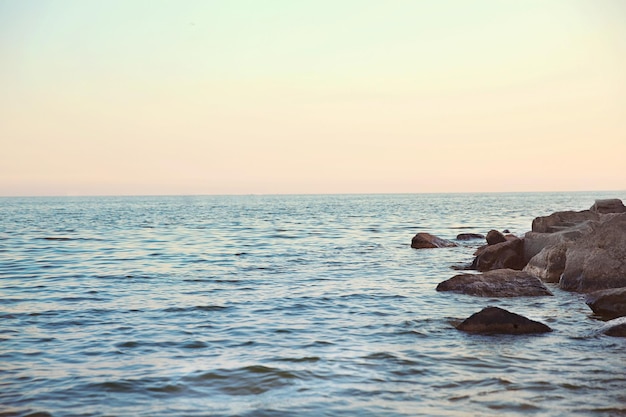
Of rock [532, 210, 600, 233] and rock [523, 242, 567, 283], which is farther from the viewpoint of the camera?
rock [532, 210, 600, 233]

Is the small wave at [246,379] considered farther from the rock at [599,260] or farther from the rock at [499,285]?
the rock at [599,260]

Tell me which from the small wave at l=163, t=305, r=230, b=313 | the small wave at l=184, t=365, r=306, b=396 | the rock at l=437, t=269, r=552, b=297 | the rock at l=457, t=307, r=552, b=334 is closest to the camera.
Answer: the small wave at l=184, t=365, r=306, b=396

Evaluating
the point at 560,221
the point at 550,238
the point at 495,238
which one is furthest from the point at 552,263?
the point at 495,238

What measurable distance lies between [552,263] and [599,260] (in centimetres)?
221

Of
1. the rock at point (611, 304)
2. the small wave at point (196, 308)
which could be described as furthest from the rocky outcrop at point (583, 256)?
the small wave at point (196, 308)

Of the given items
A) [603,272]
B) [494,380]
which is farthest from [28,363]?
[603,272]

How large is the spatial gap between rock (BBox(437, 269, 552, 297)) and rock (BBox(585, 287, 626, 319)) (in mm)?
2097

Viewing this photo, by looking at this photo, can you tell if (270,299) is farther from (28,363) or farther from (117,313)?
(28,363)

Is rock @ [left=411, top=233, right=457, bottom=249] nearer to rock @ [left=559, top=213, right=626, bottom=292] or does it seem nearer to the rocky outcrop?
the rocky outcrop

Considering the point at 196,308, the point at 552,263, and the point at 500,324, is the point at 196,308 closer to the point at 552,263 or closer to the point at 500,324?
the point at 500,324

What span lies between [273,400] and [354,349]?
7.73 ft

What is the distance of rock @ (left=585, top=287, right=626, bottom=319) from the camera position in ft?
36.0

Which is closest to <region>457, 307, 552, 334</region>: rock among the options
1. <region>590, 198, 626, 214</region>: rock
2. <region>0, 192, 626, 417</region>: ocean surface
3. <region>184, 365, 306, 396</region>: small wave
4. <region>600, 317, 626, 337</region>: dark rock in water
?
<region>0, 192, 626, 417</region>: ocean surface

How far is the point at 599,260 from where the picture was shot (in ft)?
43.4
